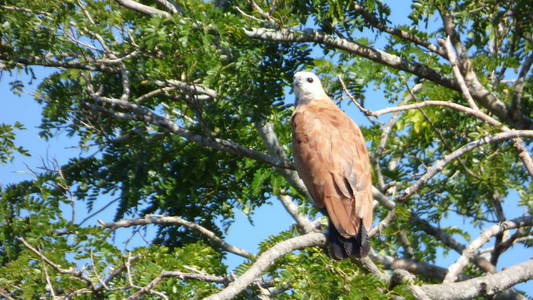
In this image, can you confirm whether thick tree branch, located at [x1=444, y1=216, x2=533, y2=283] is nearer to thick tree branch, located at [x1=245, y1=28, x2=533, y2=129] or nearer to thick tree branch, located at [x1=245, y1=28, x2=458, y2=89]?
thick tree branch, located at [x1=245, y1=28, x2=533, y2=129]

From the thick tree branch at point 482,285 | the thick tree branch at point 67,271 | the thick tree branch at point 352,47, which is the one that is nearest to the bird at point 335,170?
the thick tree branch at point 352,47

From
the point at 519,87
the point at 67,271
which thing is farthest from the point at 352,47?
the point at 67,271

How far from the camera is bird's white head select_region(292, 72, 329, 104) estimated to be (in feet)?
18.7

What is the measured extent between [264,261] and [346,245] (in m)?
0.80

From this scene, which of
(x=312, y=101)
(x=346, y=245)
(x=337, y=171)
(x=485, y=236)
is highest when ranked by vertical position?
(x=312, y=101)

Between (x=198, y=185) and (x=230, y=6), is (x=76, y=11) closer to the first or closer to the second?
(x=230, y=6)

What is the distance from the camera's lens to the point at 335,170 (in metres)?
4.97

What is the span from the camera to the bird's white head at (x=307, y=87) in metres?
5.71

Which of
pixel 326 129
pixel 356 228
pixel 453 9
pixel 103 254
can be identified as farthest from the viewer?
pixel 453 9

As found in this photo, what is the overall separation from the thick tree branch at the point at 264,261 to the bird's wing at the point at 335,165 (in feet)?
0.70

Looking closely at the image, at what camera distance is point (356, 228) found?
4.45 meters

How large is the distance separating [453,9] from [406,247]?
7.31ft

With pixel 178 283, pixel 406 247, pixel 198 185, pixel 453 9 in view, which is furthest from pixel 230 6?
pixel 406 247

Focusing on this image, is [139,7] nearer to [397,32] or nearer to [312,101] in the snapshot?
[312,101]
